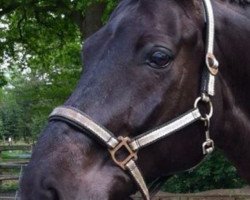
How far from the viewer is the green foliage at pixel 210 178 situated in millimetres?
8469

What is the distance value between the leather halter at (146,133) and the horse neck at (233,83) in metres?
0.10

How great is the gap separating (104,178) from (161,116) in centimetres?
37

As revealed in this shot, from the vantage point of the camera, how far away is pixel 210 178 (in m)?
8.91

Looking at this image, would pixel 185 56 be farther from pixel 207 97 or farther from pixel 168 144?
pixel 168 144

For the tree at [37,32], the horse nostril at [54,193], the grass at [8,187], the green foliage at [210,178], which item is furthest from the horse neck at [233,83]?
the grass at [8,187]

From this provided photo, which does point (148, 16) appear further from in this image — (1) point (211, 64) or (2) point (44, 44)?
(2) point (44, 44)

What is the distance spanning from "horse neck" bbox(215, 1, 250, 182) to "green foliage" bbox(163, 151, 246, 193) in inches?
224

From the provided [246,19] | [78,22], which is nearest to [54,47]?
[78,22]

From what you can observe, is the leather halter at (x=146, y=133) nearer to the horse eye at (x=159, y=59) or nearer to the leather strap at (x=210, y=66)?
the leather strap at (x=210, y=66)

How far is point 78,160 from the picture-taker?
210 centimetres

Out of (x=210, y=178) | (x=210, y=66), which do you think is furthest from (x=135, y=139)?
(x=210, y=178)

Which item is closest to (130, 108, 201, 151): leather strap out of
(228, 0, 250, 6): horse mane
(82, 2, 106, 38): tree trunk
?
(228, 0, 250, 6): horse mane

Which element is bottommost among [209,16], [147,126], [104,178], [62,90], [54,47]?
[104,178]

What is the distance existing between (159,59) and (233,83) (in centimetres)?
50
